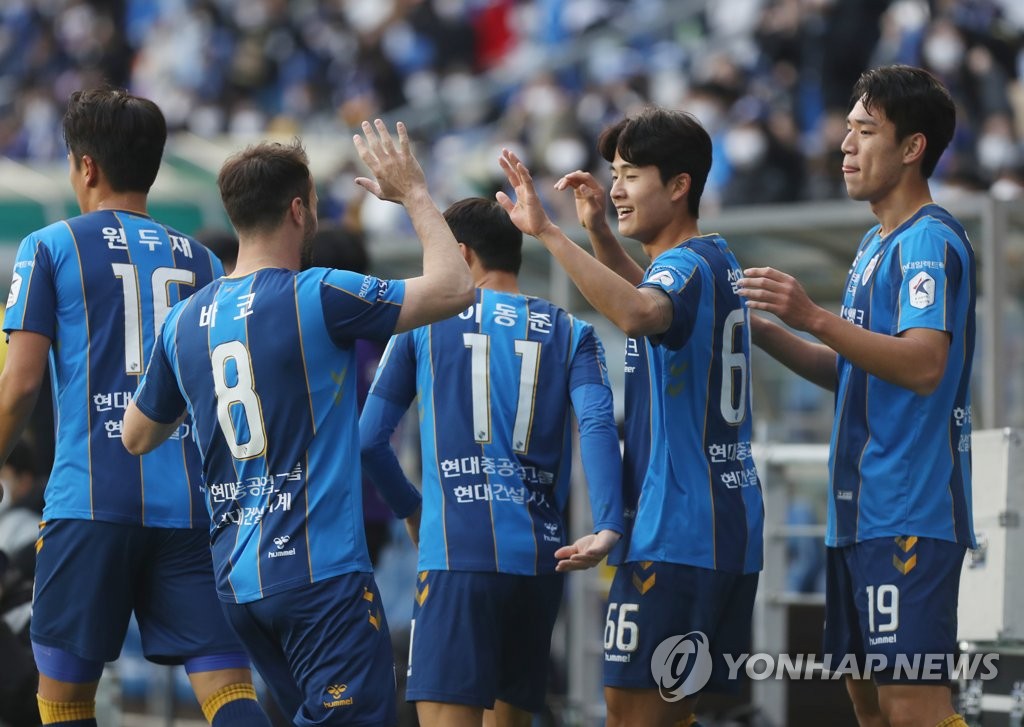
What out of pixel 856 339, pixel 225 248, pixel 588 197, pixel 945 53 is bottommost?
pixel 856 339

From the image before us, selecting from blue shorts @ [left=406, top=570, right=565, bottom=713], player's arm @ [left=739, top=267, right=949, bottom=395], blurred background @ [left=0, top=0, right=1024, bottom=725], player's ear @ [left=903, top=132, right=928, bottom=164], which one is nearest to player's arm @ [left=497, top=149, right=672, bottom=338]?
player's arm @ [left=739, top=267, right=949, bottom=395]

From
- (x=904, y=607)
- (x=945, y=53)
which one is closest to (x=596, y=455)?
(x=904, y=607)

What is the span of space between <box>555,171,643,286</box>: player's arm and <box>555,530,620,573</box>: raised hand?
954mm

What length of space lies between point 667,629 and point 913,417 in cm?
98

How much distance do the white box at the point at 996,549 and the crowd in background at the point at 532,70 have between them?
416cm

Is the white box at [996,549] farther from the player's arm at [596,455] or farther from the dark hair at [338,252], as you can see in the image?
the dark hair at [338,252]

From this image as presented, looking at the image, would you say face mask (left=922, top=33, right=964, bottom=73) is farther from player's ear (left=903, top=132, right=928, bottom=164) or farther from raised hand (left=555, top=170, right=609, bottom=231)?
raised hand (left=555, top=170, right=609, bottom=231)

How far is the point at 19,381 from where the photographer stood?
476 cm

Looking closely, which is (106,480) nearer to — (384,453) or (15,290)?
(15,290)

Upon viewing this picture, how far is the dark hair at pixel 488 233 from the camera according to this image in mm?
5375

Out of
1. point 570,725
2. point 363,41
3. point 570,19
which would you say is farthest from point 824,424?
point 363,41

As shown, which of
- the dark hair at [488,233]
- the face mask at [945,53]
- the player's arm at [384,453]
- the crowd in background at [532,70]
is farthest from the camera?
the face mask at [945,53]

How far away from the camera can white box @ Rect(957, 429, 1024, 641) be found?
19.5ft

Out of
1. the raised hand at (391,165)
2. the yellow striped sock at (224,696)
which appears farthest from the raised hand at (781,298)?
the yellow striped sock at (224,696)
